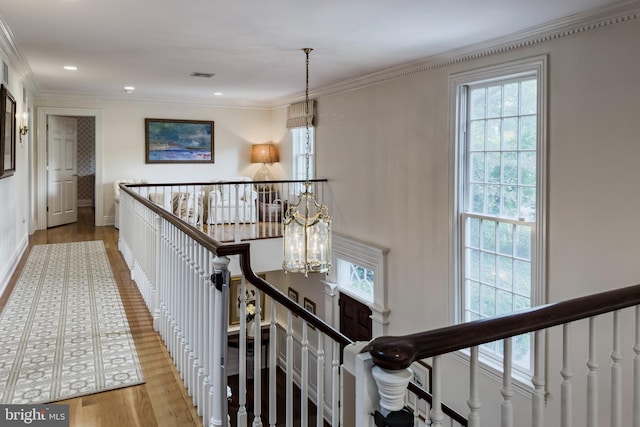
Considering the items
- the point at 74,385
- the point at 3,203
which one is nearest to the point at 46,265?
the point at 3,203

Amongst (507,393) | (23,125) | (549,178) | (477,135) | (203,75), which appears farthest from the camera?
(203,75)

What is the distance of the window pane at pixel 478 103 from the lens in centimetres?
476

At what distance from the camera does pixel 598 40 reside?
11.9 ft

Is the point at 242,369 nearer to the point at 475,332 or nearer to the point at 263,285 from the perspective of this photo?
the point at 263,285

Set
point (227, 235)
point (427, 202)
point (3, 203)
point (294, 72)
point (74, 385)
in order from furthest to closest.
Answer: point (227, 235) < point (294, 72) < point (427, 202) < point (3, 203) < point (74, 385)

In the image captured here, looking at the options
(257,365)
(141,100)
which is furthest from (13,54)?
(257,365)

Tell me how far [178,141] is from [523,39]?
6.77 m

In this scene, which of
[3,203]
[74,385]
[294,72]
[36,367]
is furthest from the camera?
[294,72]

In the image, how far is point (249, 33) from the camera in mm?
4312

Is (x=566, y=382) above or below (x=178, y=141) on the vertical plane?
below

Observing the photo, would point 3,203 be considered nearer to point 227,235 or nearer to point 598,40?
point 227,235

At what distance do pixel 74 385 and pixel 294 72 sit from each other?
4698 mm

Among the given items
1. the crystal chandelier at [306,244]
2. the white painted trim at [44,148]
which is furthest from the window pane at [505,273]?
the white painted trim at [44,148]

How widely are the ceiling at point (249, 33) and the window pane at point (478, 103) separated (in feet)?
1.60
